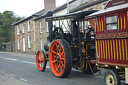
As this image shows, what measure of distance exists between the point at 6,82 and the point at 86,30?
391 cm

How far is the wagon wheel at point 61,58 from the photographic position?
876 cm

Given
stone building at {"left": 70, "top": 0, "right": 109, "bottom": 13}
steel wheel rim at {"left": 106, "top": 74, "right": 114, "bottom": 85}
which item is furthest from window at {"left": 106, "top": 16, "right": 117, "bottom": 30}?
stone building at {"left": 70, "top": 0, "right": 109, "bottom": 13}

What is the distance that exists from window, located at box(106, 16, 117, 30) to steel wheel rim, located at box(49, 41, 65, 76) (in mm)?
2811

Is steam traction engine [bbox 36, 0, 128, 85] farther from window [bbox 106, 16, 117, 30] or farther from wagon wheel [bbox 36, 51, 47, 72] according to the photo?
wagon wheel [bbox 36, 51, 47, 72]

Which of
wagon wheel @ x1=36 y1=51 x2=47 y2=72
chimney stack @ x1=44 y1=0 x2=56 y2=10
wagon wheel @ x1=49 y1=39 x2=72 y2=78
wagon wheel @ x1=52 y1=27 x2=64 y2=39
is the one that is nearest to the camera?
wagon wheel @ x1=49 y1=39 x2=72 y2=78

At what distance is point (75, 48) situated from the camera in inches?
367

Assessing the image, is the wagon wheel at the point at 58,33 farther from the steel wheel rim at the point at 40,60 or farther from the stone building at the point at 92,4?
the stone building at the point at 92,4

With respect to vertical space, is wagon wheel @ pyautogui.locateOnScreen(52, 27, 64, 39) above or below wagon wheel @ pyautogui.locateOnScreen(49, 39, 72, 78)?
above

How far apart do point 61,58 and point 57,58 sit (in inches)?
14.2

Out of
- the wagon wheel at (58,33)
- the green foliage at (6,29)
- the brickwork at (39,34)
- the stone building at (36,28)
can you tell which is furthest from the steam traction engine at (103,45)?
the green foliage at (6,29)

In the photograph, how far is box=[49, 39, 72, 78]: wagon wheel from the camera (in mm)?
8758

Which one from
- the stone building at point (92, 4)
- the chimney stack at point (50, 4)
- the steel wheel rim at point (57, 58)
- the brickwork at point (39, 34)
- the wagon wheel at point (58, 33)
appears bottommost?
the steel wheel rim at point (57, 58)

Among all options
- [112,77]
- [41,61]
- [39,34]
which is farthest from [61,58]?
[39,34]

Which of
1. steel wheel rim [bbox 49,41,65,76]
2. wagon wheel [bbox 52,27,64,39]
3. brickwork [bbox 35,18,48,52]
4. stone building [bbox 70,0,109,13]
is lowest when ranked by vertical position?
steel wheel rim [bbox 49,41,65,76]
